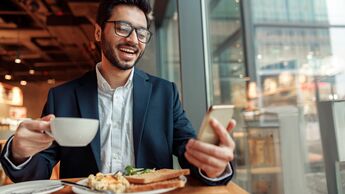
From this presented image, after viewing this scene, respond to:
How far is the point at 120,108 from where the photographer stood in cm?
114

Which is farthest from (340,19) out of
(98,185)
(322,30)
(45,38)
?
(45,38)

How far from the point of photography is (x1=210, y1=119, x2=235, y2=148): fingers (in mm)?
602

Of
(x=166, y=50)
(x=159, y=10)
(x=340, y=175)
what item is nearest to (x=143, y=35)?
(x=340, y=175)

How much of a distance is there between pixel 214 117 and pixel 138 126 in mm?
520

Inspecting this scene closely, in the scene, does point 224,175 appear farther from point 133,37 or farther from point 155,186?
point 133,37

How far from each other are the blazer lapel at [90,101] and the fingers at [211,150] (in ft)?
1.54

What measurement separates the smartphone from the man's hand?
0.01 meters

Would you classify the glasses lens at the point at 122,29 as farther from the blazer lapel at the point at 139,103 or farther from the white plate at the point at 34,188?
the white plate at the point at 34,188

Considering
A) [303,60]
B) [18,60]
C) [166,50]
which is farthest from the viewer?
[18,60]

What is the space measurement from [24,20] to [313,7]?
15.0ft

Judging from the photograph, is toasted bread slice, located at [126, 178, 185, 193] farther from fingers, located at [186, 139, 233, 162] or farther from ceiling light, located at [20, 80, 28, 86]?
ceiling light, located at [20, 80, 28, 86]

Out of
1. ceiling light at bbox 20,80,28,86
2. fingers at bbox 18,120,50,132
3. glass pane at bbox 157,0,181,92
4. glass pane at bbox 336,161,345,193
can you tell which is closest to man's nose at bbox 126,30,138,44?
fingers at bbox 18,120,50,132

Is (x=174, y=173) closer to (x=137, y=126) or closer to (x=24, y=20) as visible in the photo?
(x=137, y=126)

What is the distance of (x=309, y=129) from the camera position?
118cm
